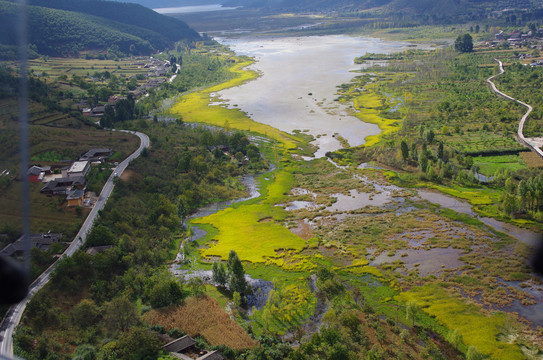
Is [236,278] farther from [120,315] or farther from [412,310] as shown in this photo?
[412,310]

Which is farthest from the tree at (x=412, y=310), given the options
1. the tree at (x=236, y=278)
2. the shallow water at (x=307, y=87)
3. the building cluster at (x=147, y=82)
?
the building cluster at (x=147, y=82)

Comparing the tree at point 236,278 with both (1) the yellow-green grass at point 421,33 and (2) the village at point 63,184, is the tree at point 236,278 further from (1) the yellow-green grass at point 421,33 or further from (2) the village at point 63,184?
(1) the yellow-green grass at point 421,33

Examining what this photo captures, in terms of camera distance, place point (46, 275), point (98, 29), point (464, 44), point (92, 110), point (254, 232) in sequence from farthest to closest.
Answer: point (98, 29), point (464, 44), point (92, 110), point (254, 232), point (46, 275)

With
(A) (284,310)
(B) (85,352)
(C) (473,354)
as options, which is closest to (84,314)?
(B) (85,352)

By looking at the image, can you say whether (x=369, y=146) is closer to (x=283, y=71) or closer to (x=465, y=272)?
(x=465, y=272)

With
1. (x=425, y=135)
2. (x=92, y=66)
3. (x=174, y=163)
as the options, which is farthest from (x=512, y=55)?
(x=92, y=66)

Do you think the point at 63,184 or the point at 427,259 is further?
the point at 63,184
